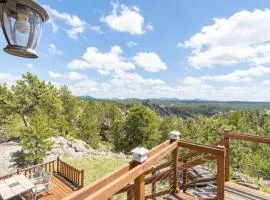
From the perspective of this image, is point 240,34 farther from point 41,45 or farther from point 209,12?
point 41,45

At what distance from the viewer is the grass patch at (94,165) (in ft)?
38.9

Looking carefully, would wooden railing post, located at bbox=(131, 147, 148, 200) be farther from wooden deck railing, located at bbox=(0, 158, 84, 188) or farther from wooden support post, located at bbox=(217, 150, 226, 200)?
wooden deck railing, located at bbox=(0, 158, 84, 188)

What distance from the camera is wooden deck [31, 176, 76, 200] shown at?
7.93m

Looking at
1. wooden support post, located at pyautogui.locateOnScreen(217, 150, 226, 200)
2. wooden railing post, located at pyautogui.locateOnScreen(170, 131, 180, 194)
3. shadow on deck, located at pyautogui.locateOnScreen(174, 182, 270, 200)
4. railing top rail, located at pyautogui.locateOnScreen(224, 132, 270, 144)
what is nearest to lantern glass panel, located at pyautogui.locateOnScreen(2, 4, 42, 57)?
wooden railing post, located at pyautogui.locateOnScreen(170, 131, 180, 194)

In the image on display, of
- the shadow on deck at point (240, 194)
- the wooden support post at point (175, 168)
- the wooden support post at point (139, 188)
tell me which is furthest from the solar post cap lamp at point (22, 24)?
the shadow on deck at point (240, 194)

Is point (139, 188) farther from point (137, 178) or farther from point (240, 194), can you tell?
point (240, 194)

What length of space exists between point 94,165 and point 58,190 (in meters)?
5.18

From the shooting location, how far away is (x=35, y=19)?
178 cm

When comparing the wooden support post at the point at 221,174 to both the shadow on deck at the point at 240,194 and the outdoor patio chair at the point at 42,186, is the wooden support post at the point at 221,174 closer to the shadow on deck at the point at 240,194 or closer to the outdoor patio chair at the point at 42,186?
the shadow on deck at the point at 240,194

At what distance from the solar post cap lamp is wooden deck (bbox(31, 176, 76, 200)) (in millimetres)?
7313

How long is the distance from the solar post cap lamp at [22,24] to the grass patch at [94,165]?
33.0ft

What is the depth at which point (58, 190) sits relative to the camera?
27.9 ft

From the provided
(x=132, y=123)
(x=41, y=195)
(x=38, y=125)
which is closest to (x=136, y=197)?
(x=41, y=195)

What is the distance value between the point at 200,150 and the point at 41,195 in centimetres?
686
